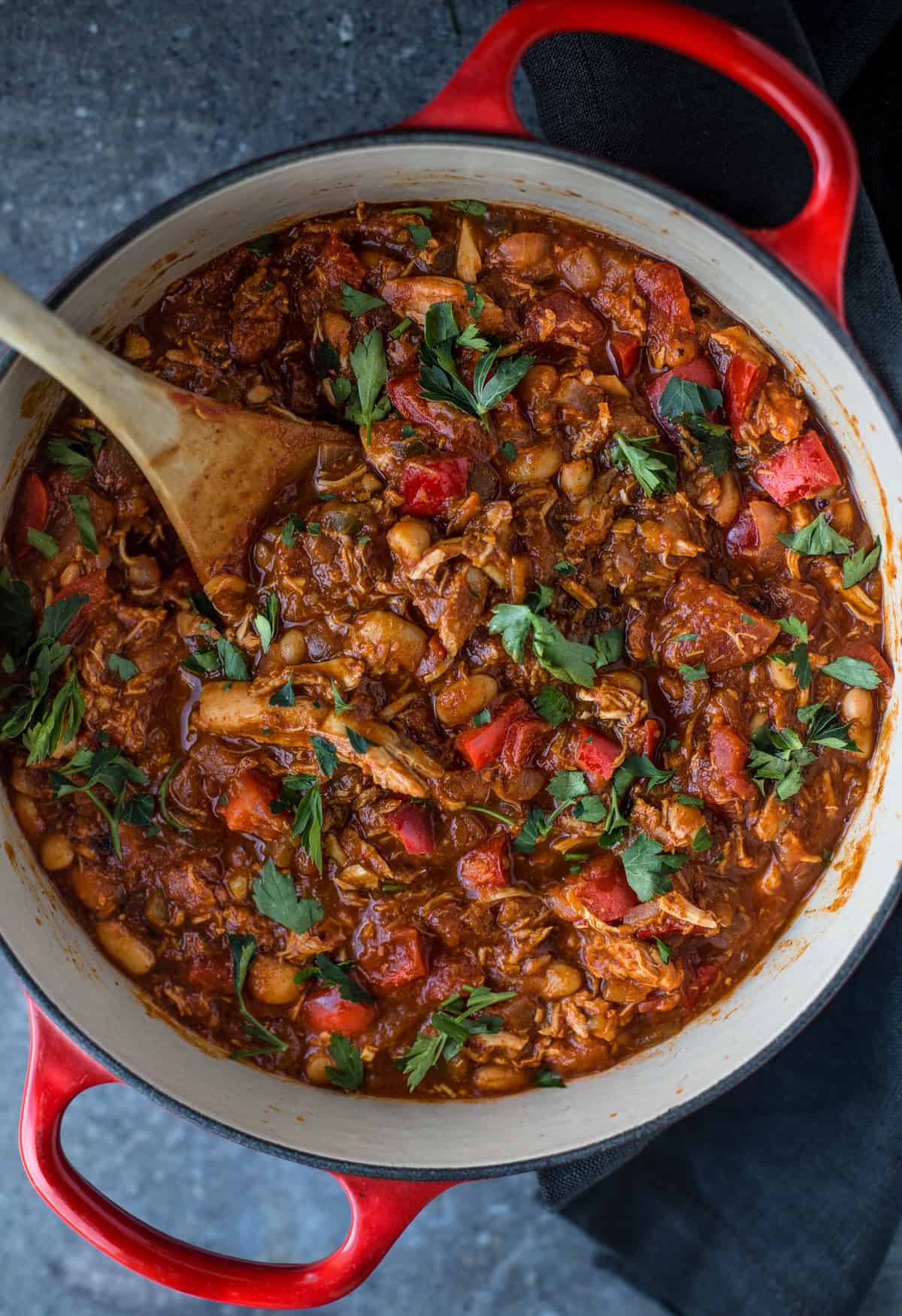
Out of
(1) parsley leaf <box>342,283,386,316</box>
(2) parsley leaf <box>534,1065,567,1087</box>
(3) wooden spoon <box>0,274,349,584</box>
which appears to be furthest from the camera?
(2) parsley leaf <box>534,1065,567,1087</box>

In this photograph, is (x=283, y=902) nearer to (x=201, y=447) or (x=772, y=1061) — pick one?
(x=201, y=447)

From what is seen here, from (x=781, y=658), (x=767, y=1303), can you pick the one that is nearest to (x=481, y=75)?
(x=781, y=658)

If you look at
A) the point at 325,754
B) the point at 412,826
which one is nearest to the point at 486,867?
the point at 412,826

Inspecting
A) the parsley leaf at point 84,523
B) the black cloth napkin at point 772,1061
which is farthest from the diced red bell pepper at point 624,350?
the parsley leaf at point 84,523

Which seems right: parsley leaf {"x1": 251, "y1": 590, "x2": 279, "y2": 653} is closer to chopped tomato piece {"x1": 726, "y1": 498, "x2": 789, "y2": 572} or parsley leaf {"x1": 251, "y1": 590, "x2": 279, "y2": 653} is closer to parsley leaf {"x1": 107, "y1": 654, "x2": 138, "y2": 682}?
parsley leaf {"x1": 107, "y1": 654, "x2": 138, "y2": 682}

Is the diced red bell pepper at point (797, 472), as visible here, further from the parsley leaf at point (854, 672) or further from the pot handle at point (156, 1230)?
the pot handle at point (156, 1230)

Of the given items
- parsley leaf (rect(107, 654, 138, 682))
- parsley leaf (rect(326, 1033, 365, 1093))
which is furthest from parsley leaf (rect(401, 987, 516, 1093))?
parsley leaf (rect(107, 654, 138, 682))
